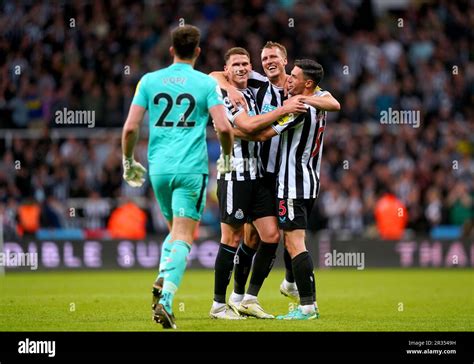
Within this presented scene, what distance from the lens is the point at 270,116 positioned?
9.74 meters

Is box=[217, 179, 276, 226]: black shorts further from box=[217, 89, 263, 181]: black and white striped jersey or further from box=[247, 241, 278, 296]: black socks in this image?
box=[247, 241, 278, 296]: black socks

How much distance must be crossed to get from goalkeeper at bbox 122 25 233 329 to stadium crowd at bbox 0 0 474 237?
35.2 feet

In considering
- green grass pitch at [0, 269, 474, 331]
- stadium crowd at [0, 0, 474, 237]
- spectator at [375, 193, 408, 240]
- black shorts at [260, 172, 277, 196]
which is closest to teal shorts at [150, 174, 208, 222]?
green grass pitch at [0, 269, 474, 331]

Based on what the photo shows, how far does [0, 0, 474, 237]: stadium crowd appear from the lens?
20656 millimetres

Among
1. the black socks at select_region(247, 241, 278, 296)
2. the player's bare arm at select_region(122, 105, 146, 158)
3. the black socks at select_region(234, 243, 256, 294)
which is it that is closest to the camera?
the player's bare arm at select_region(122, 105, 146, 158)

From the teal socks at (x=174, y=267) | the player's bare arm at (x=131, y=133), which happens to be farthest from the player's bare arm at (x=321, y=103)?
the teal socks at (x=174, y=267)

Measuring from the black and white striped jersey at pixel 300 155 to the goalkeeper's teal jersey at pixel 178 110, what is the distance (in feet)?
4.27

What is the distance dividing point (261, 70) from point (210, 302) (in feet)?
37.4

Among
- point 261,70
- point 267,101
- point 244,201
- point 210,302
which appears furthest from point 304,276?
point 261,70

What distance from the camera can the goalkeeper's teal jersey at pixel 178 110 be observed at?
28.8 ft

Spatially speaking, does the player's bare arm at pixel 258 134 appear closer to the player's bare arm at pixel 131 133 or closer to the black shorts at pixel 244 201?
the black shorts at pixel 244 201

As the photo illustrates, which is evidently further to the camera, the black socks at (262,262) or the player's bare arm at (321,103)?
the black socks at (262,262)

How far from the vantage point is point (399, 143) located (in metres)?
22.5
